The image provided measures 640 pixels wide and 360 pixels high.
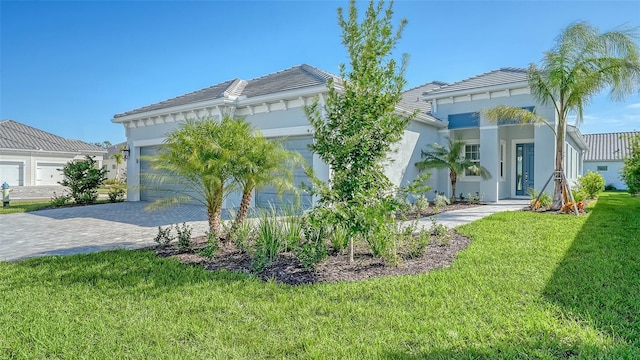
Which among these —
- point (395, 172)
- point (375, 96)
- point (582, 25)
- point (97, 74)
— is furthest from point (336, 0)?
point (97, 74)

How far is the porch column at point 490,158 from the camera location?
15.4 metres

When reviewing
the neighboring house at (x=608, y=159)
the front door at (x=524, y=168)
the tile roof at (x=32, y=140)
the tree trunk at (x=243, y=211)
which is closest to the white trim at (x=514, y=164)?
the front door at (x=524, y=168)

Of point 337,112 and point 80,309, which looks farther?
point 337,112

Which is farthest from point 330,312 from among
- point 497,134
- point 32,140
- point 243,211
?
point 32,140

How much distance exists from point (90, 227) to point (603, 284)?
36.0 feet

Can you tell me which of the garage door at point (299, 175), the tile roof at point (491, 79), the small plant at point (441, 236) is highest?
the tile roof at point (491, 79)

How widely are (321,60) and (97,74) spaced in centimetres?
1104

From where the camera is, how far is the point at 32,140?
27.6 metres

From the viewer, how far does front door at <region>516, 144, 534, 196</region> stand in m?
17.1

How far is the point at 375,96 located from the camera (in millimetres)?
5684

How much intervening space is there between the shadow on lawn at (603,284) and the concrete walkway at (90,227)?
3358 mm

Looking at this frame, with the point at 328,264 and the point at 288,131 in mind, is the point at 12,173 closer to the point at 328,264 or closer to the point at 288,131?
the point at 288,131

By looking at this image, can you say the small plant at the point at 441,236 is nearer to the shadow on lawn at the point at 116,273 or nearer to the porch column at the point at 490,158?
the shadow on lawn at the point at 116,273

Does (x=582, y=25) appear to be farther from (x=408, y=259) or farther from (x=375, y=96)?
(x=408, y=259)
